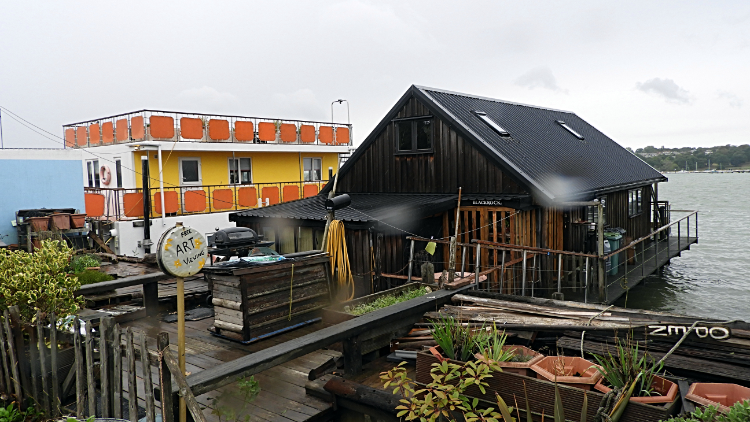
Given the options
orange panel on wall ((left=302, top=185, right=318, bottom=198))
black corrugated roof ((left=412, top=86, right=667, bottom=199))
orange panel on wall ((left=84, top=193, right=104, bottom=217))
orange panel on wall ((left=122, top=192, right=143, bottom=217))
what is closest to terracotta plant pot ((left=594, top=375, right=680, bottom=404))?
black corrugated roof ((left=412, top=86, right=667, bottom=199))

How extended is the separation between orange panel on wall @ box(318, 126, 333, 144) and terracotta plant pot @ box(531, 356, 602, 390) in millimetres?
27118

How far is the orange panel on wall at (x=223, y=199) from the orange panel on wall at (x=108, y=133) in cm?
527

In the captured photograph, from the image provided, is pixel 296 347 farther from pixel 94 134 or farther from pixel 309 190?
pixel 309 190

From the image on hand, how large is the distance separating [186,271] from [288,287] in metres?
3.29

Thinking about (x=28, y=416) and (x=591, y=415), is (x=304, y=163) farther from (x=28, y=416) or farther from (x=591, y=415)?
(x=591, y=415)

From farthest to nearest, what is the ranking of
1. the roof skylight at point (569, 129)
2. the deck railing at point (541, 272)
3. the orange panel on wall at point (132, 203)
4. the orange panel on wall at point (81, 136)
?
the orange panel on wall at point (81, 136)
the orange panel on wall at point (132, 203)
the roof skylight at point (569, 129)
the deck railing at point (541, 272)

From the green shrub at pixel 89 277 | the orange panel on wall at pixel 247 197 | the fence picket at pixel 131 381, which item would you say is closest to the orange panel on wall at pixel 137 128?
the orange panel on wall at pixel 247 197

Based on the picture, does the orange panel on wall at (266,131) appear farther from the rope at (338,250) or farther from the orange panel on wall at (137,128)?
the rope at (338,250)

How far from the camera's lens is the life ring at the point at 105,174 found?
81.0 ft

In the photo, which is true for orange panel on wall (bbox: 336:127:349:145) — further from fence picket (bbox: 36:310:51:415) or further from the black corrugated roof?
fence picket (bbox: 36:310:51:415)

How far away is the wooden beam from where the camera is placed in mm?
4398

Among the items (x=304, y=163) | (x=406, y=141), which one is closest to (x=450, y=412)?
(x=406, y=141)

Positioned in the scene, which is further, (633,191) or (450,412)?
(633,191)

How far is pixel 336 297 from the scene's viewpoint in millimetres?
10086
